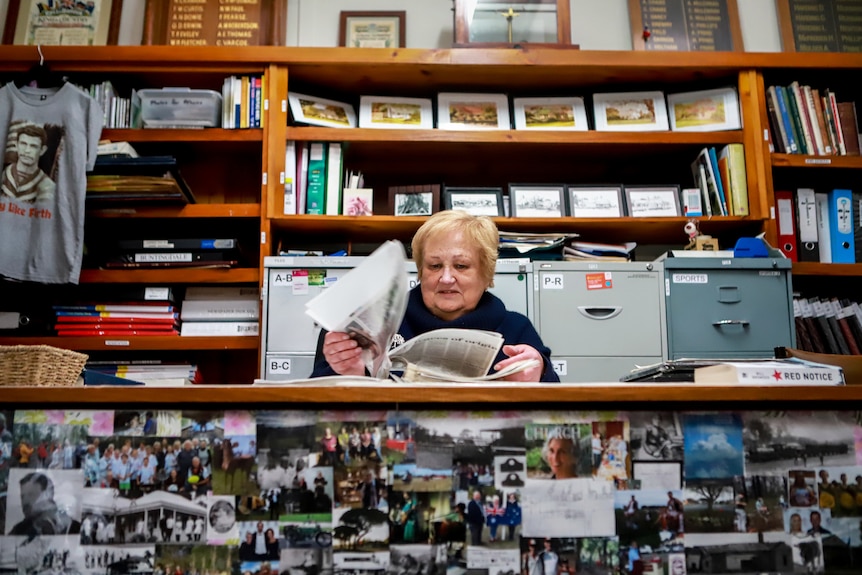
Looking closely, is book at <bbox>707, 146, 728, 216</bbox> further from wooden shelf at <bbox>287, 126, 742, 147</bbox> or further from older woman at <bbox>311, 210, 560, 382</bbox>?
older woman at <bbox>311, 210, 560, 382</bbox>

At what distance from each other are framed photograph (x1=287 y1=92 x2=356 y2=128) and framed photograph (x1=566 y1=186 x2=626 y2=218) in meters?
0.93

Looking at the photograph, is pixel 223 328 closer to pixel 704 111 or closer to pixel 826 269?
pixel 704 111

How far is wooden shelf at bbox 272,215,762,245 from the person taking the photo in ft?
8.48

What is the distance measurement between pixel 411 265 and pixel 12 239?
1395 millimetres

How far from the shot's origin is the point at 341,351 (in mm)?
1261

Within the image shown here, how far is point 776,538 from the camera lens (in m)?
0.89

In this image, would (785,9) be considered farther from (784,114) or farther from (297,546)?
(297,546)

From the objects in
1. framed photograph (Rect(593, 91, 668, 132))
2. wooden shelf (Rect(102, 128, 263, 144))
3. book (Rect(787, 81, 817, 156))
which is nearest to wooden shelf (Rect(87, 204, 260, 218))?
wooden shelf (Rect(102, 128, 263, 144))

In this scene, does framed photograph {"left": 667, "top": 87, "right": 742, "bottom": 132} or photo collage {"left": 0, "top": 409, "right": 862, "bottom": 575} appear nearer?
photo collage {"left": 0, "top": 409, "right": 862, "bottom": 575}

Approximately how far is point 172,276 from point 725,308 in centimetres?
200

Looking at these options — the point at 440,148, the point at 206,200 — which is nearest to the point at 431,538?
the point at 440,148

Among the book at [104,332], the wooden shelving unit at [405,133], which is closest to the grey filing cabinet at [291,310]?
the wooden shelving unit at [405,133]

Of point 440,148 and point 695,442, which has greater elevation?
point 440,148

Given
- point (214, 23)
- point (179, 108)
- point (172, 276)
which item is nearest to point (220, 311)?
point (172, 276)
